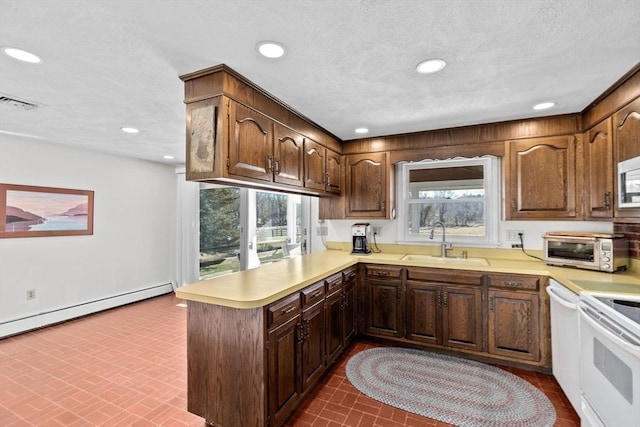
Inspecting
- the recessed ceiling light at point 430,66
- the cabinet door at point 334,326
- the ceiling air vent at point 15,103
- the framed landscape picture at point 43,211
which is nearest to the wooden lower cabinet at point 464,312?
the cabinet door at point 334,326

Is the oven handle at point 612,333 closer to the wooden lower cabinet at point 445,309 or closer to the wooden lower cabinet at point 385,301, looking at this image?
the wooden lower cabinet at point 445,309

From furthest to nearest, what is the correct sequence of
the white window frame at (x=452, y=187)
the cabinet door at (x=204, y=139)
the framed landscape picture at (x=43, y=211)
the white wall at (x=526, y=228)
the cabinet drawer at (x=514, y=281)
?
1. the framed landscape picture at (x=43, y=211)
2. the white window frame at (x=452, y=187)
3. the white wall at (x=526, y=228)
4. the cabinet drawer at (x=514, y=281)
5. the cabinet door at (x=204, y=139)

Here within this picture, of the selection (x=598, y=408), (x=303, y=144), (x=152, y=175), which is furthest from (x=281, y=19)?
(x=152, y=175)

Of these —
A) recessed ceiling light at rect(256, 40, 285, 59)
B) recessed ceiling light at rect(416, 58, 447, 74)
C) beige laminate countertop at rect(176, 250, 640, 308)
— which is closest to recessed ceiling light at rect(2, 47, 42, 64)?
recessed ceiling light at rect(256, 40, 285, 59)

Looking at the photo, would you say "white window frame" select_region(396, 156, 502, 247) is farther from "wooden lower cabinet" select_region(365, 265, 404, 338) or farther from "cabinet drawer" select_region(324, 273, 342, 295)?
"cabinet drawer" select_region(324, 273, 342, 295)

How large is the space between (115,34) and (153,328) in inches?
131

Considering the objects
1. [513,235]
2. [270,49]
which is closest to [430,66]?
[270,49]

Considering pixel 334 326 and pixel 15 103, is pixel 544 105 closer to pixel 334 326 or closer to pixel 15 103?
pixel 334 326

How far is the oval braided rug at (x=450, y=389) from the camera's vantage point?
2042 mm

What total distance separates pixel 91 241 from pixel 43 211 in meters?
0.68

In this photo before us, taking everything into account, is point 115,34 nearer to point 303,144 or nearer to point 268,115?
point 268,115

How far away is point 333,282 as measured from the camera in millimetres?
2633

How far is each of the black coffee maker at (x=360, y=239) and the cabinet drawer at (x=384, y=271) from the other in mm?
360

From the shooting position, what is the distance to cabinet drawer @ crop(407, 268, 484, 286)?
8.97ft
